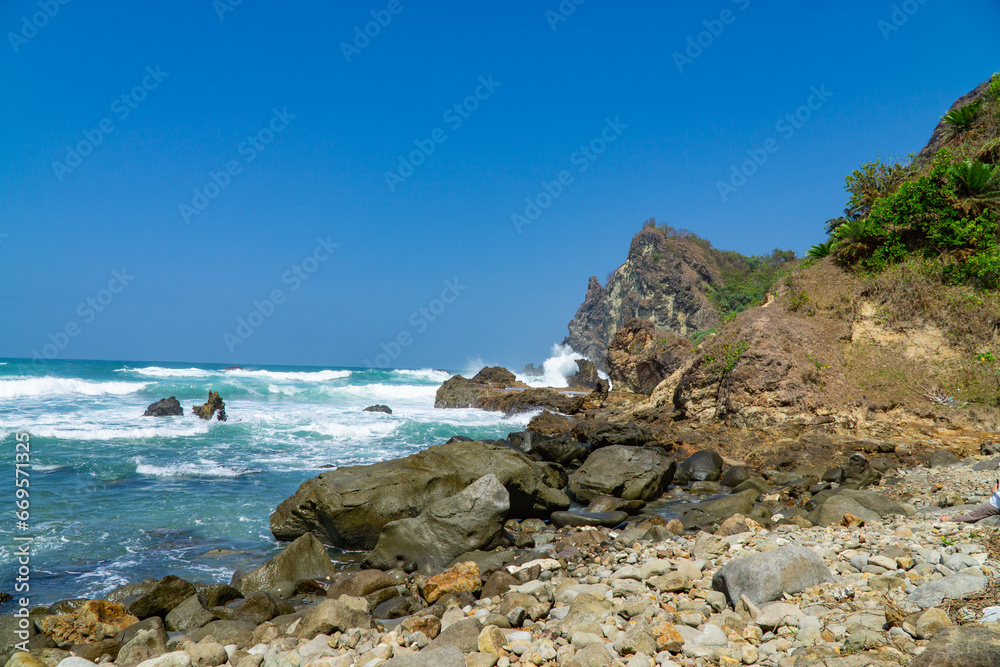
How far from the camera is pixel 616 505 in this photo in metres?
9.79

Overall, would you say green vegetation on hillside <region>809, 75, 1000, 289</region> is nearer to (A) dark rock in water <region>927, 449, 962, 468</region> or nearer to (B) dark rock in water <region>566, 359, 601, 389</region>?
(A) dark rock in water <region>927, 449, 962, 468</region>

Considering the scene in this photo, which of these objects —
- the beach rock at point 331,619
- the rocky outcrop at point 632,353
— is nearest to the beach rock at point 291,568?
the beach rock at point 331,619

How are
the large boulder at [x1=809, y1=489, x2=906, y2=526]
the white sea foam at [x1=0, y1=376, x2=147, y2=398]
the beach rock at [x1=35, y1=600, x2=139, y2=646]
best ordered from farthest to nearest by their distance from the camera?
the white sea foam at [x1=0, y1=376, x2=147, y2=398] < the large boulder at [x1=809, y1=489, x2=906, y2=526] < the beach rock at [x1=35, y1=600, x2=139, y2=646]

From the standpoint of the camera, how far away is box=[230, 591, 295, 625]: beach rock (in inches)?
225

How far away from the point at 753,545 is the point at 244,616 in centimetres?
581

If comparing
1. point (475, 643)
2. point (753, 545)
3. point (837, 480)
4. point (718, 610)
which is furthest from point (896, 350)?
point (475, 643)

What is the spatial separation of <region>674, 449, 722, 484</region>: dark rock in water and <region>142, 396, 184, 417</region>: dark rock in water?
22543 millimetres

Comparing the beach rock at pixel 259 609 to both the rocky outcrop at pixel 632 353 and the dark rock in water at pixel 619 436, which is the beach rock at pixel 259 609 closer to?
the dark rock in water at pixel 619 436

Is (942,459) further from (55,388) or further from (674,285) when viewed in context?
(674,285)

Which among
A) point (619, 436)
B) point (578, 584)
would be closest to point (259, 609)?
point (578, 584)

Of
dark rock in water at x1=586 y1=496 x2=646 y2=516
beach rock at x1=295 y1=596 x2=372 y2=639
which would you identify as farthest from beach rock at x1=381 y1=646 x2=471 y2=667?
→ dark rock in water at x1=586 y1=496 x2=646 y2=516

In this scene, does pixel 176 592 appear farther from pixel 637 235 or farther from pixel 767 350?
pixel 637 235

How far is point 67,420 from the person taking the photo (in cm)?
2119

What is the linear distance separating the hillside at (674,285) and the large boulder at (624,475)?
46.9m
